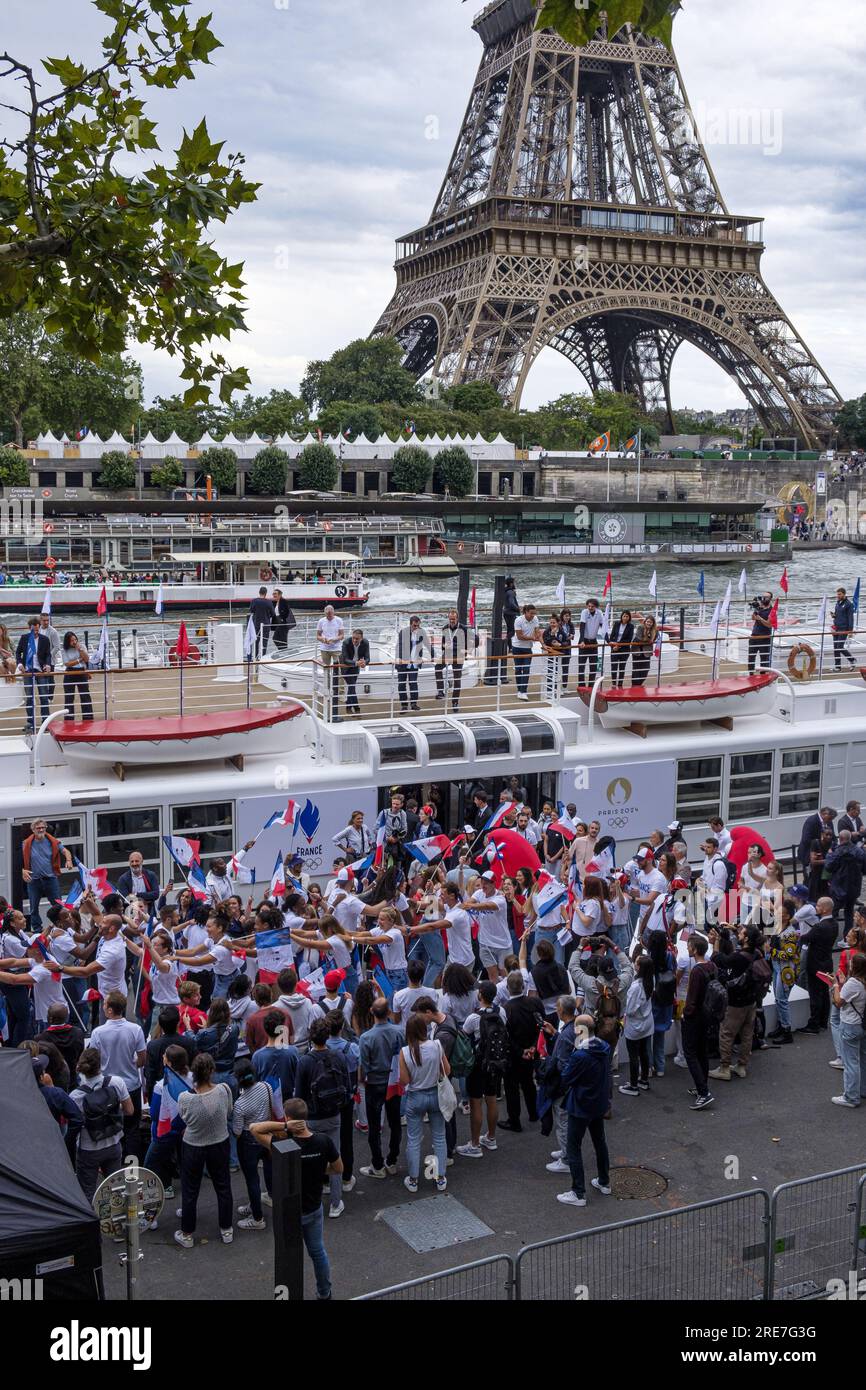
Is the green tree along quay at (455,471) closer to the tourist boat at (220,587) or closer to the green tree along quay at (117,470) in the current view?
the green tree along quay at (117,470)

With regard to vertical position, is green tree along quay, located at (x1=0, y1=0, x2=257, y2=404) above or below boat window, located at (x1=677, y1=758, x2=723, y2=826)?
above

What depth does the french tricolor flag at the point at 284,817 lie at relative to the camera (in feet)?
51.5

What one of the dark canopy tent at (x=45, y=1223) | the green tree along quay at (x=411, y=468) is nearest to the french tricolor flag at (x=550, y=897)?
the dark canopy tent at (x=45, y=1223)

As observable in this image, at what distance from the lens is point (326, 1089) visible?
9.03 meters

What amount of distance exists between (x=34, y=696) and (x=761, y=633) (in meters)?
11.3

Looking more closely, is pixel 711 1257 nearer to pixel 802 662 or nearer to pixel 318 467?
pixel 802 662

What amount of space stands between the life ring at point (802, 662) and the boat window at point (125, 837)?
10.8 metres

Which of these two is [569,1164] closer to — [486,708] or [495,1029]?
[495,1029]

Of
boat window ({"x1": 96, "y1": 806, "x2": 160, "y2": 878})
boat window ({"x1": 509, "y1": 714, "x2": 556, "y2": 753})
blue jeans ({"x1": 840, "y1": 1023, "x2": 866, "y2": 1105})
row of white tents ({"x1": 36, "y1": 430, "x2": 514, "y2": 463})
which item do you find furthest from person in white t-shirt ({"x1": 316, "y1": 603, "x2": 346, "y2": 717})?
row of white tents ({"x1": 36, "y1": 430, "x2": 514, "y2": 463})

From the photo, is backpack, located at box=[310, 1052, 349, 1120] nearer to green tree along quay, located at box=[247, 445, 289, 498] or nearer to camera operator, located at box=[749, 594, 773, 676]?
camera operator, located at box=[749, 594, 773, 676]

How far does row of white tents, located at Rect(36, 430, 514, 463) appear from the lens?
8525 cm

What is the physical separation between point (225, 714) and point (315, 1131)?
845 cm

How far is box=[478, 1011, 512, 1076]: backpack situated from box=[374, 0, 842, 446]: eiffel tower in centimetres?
8618

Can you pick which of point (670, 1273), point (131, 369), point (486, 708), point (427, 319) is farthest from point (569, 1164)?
point (427, 319)
